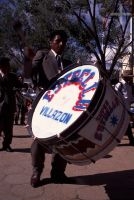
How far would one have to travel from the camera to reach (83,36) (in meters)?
22.4

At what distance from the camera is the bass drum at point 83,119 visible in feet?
13.1

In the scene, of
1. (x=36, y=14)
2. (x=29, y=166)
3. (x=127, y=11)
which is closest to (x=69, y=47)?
(x=36, y=14)

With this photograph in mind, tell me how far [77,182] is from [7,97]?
3.11 meters

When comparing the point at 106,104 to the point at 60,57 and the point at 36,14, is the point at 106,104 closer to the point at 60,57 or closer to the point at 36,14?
the point at 60,57

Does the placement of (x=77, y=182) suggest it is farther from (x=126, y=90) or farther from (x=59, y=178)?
(x=126, y=90)

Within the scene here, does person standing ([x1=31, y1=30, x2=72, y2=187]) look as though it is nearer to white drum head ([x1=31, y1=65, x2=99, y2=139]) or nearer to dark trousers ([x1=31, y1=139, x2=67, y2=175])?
dark trousers ([x1=31, y1=139, x2=67, y2=175])

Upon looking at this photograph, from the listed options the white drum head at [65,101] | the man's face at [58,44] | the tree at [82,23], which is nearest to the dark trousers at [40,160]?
the white drum head at [65,101]

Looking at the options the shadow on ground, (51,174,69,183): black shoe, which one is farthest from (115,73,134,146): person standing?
(51,174,69,183): black shoe

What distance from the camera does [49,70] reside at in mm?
5254

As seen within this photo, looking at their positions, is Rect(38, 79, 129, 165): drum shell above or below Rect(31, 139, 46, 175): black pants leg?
above

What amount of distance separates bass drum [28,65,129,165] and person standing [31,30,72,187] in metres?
0.69

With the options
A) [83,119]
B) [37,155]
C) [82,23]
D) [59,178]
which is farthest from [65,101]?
[82,23]

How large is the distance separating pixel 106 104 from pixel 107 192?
1428mm

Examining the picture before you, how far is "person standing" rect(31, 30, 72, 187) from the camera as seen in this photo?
17.2ft
